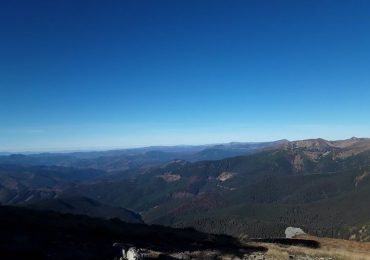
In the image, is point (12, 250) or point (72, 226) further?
point (72, 226)

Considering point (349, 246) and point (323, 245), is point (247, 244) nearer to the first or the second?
point (323, 245)

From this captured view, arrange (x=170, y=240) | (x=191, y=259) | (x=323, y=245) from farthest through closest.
→ (x=323, y=245) → (x=170, y=240) → (x=191, y=259)

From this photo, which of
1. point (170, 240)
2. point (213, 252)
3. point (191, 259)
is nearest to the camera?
point (191, 259)

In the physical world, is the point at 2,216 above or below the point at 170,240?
above

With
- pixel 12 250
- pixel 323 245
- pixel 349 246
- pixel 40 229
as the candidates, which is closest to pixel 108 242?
pixel 40 229

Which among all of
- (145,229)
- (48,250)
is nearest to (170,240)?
(145,229)

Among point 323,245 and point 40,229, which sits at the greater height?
point 40,229

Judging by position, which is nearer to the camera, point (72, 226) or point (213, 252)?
point (213, 252)

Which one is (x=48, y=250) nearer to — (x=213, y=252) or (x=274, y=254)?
(x=213, y=252)

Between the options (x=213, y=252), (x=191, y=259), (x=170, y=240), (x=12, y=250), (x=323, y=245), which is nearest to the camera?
(x=12, y=250)
